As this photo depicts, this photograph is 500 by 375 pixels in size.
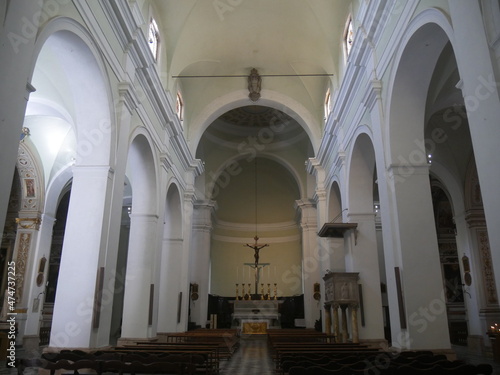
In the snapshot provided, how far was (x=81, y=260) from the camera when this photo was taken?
24.0 feet

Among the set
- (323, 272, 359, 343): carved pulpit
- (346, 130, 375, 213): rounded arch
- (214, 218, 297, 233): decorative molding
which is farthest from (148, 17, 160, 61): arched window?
(214, 218, 297, 233): decorative molding

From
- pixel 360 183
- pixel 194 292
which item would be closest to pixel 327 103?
pixel 360 183

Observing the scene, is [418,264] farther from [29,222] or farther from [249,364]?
[29,222]

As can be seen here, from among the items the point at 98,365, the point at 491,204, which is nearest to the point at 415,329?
the point at 491,204

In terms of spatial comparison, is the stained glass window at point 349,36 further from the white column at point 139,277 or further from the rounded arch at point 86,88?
the white column at point 139,277

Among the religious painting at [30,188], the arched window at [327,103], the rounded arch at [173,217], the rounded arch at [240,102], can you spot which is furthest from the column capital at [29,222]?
the arched window at [327,103]

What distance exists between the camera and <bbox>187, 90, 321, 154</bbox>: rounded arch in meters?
15.9

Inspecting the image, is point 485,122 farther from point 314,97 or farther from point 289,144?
point 289,144

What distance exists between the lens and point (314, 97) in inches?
623

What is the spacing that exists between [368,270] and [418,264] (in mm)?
3757

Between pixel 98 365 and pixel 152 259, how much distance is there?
626 cm

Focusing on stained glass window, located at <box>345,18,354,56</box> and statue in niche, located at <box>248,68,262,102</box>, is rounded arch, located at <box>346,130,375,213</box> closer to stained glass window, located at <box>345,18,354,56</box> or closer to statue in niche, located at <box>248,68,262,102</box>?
stained glass window, located at <box>345,18,354,56</box>

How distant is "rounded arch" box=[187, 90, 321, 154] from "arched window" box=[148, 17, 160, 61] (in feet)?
14.8

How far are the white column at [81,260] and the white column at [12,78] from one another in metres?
3.04
